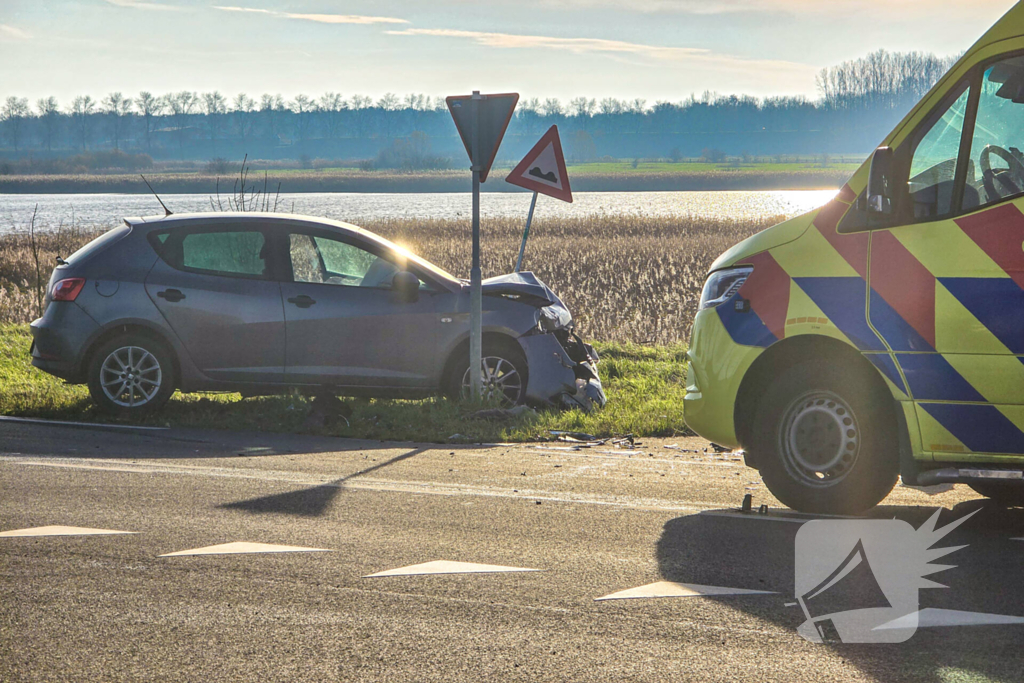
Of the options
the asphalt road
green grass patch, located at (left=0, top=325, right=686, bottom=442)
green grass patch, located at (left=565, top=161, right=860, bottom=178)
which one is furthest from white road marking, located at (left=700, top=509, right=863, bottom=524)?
green grass patch, located at (left=565, top=161, right=860, bottom=178)

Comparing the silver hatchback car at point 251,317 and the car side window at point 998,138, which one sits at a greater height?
the car side window at point 998,138

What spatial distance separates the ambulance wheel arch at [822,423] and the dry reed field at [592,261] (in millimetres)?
9499

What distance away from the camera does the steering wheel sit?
5430mm

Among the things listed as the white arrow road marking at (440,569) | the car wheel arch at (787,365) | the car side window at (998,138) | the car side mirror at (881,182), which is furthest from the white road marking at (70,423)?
the car side window at (998,138)

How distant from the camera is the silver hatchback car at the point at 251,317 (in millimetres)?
9766

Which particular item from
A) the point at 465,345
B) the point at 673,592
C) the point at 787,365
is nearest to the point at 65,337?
the point at 465,345

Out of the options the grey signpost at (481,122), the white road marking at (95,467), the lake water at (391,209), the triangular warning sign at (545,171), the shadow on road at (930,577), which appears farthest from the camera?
the lake water at (391,209)

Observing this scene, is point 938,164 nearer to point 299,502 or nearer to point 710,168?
point 299,502

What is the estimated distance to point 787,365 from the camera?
618 cm

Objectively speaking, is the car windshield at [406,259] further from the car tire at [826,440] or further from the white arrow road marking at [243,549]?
the white arrow road marking at [243,549]

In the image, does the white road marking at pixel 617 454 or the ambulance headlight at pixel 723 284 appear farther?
the white road marking at pixel 617 454

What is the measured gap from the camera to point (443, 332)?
10039 millimetres

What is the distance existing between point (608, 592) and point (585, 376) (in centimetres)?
621

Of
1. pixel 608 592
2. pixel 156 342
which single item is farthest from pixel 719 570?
pixel 156 342
